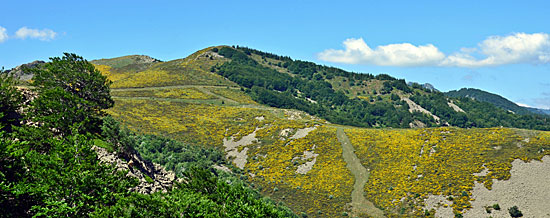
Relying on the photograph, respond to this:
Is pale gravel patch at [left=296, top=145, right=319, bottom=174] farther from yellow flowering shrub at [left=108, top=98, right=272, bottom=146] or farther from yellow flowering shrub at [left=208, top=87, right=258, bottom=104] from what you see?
yellow flowering shrub at [left=208, top=87, right=258, bottom=104]

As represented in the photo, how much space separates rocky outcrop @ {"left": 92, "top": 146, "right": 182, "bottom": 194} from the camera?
113 feet

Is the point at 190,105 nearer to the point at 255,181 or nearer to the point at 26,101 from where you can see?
the point at 255,181

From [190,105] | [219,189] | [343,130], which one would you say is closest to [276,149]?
[343,130]

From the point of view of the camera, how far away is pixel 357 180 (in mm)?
74812

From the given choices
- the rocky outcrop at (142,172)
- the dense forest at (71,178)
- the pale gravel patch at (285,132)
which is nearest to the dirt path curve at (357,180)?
the pale gravel patch at (285,132)

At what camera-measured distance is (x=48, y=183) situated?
2272 centimetres

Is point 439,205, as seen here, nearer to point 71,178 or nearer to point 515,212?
point 515,212

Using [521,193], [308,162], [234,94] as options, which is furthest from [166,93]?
[521,193]

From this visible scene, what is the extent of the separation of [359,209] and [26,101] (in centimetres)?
5231

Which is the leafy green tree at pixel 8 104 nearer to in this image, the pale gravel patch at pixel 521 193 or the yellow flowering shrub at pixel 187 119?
the yellow flowering shrub at pixel 187 119

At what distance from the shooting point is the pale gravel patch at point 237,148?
89525 mm

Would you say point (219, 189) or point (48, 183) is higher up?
point (48, 183)

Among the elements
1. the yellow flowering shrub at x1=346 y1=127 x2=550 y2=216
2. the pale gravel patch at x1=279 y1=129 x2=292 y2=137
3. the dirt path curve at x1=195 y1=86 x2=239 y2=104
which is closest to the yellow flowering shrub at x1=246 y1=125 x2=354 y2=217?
the pale gravel patch at x1=279 y1=129 x2=292 y2=137

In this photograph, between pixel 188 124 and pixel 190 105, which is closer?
pixel 188 124
